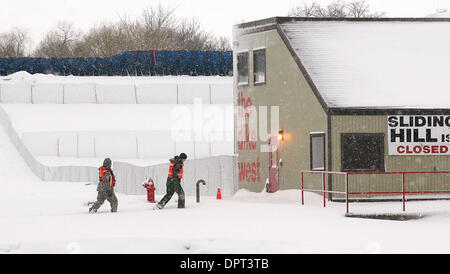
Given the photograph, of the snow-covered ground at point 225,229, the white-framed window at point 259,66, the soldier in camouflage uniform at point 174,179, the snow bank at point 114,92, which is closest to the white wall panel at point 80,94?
the snow bank at point 114,92

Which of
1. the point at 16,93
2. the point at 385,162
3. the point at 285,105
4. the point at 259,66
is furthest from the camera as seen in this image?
the point at 16,93

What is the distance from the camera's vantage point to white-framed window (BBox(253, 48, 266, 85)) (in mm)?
33875

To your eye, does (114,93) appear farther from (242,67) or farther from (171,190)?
(171,190)

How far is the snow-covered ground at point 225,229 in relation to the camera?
17922 millimetres

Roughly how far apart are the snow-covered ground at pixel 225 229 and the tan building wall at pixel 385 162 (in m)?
0.96

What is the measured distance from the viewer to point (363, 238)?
61.9 ft

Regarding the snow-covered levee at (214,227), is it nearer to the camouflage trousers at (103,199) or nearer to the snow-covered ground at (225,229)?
the snow-covered ground at (225,229)

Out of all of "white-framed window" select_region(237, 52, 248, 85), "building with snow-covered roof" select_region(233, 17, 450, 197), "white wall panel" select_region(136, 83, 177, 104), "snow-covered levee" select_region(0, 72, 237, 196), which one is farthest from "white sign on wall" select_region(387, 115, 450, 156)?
"white wall panel" select_region(136, 83, 177, 104)

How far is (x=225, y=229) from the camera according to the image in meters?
20.1

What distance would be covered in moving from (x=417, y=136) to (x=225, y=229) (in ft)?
37.4

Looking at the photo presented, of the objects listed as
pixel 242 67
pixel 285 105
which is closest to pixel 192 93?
pixel 242 67

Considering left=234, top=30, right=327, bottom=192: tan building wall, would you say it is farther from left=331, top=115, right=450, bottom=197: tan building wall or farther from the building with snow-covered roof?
left=331, top=115, right=450, bottom=197: tan building wall

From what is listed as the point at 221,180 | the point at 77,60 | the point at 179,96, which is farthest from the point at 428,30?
the point at 77,60

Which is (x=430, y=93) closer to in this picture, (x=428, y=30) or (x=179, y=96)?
(x=428, y=30)
